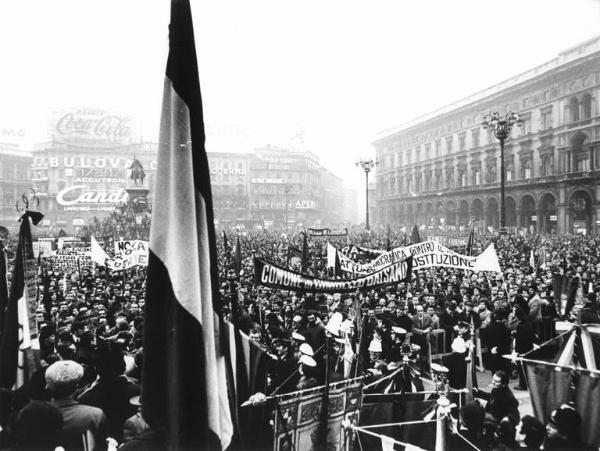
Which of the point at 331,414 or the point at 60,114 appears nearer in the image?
the point at 331,414

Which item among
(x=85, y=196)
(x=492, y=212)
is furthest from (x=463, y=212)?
(x=85, y=196)

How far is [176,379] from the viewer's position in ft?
7.79

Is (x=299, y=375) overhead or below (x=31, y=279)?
below

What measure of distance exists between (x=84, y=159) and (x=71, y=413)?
82.1 m

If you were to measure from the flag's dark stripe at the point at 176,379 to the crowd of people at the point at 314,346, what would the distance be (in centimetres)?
46

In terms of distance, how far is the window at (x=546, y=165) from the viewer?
44378 millimetres

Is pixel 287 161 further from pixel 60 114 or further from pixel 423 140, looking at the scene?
pixel 60 114

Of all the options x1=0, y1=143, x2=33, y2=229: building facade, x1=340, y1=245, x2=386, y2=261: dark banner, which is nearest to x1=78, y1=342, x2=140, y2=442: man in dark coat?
x1=340, y1=245, x2=386, y2=261: dark banner

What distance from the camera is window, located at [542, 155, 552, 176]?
44.4 meters

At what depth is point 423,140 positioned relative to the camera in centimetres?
6531

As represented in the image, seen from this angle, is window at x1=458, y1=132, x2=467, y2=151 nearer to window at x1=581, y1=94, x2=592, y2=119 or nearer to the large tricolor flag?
window at x1=581, y1=94, x2=592, y2=119

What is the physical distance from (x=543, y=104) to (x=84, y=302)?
148 feet

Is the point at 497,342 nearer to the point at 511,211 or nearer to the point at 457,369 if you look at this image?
the point at 457,369

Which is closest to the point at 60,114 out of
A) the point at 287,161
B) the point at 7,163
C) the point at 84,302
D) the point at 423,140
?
the point at 7,163
